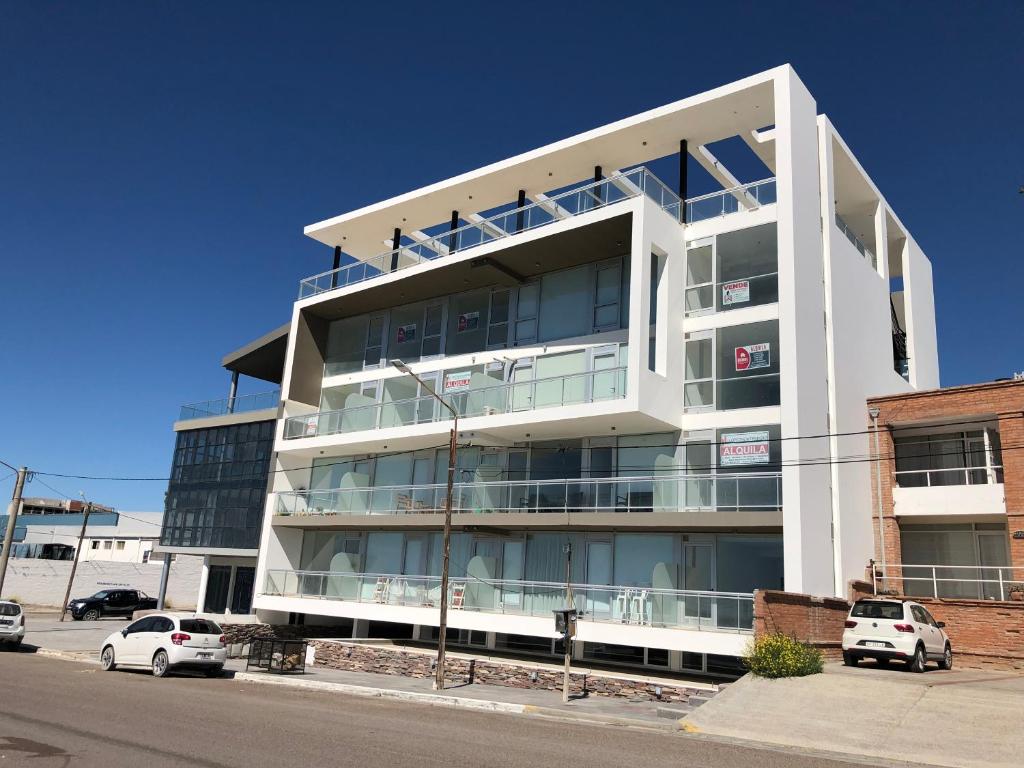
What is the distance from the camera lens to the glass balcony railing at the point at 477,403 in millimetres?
24250

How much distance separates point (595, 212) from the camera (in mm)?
25406

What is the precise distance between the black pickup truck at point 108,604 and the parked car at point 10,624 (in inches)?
726

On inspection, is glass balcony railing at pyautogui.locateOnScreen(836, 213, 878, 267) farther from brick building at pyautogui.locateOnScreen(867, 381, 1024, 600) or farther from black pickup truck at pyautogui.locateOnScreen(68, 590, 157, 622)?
black pickup truck at pyautogui.locateOnScreen(68, 590, 157, 622)

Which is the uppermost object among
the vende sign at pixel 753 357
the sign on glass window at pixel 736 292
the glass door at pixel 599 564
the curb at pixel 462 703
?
the sign on glass window at pixel 736 292

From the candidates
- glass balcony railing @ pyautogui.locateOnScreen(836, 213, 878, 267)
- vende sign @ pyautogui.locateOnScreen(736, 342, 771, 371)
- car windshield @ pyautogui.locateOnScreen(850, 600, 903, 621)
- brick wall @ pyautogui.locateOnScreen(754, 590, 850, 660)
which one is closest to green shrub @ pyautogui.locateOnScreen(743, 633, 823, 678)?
brick wall @ pyautogui.locateOnScreen(754, 590, 850, 660)

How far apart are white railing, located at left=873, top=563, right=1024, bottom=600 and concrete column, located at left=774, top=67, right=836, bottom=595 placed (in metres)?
3.17

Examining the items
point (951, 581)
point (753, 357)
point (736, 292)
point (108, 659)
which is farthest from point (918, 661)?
point (108, 659)

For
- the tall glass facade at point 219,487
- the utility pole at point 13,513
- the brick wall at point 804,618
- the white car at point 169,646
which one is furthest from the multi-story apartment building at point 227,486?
the brick wall at point 804,618

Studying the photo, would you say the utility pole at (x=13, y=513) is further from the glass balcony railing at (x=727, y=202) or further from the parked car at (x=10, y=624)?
the glass balcony railing at (x=727, y=202)

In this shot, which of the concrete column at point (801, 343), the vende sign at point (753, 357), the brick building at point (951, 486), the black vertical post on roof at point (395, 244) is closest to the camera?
the concrete column at point (801, 343)

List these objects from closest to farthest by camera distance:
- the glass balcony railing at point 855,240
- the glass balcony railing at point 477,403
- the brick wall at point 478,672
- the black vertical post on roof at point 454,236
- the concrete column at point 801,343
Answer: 1. the brick wall at point 478,672
2. the concrete column at point 801,343
3. the glass balcony railing at point 477,403
4. the glass balcony railing at point 855,240
5. the black vertical post on roof at point 454,236

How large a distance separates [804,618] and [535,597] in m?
7.40

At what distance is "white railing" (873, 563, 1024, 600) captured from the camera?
2375cm

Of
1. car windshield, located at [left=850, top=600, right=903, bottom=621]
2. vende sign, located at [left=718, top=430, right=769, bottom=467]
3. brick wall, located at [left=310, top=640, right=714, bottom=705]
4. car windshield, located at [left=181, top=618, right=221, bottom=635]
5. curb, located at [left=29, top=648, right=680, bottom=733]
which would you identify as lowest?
curb, located at [left=29, top=648, right=680, bottom=733]
